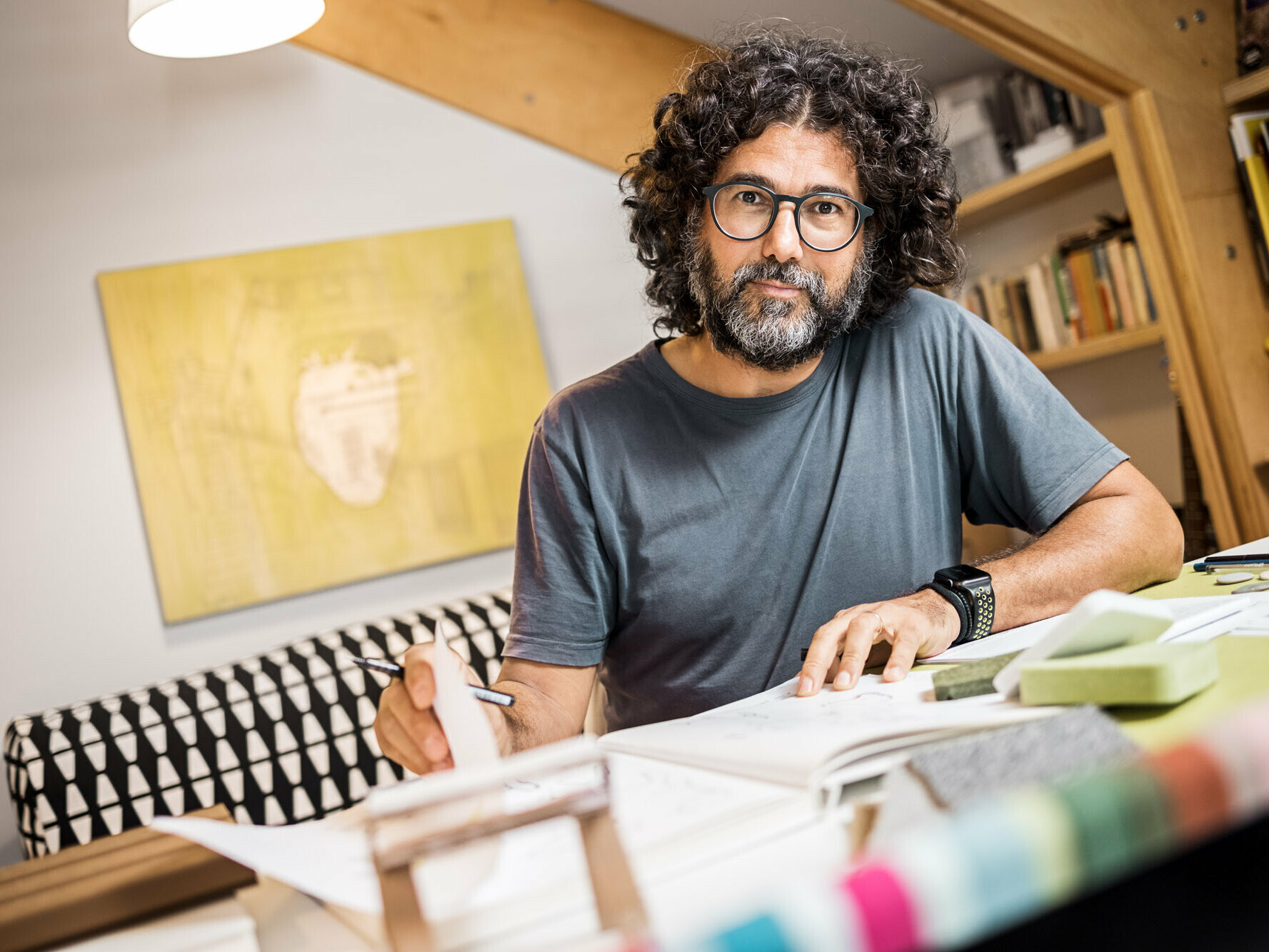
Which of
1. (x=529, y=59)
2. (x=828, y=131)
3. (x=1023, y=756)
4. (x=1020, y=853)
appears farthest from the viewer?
A: (x=529, y=59)

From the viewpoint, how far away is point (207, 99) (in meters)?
2.88

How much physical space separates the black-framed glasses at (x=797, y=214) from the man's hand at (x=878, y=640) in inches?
22.1

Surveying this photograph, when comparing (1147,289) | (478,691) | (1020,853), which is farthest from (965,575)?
(1147,289)

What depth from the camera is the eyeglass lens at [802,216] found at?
140 centimetres

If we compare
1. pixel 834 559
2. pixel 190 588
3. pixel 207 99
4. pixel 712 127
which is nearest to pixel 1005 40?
pixel 712 127

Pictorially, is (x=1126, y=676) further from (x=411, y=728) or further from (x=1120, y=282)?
(x=1120, y=282)

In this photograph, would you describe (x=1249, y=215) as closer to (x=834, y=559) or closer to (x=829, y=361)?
(x=829, y=361)

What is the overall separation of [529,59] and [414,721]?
8.75 ft

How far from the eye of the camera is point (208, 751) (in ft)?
6.97

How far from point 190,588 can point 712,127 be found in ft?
6.19

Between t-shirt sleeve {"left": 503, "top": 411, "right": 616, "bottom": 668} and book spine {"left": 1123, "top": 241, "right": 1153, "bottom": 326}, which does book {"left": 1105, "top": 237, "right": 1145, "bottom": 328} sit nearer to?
book spine {"left": 1123, "top": 241, "right": 1153, "bottom": 326}

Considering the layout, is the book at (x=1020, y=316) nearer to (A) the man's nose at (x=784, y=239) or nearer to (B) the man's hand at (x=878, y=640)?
(A) the man's nose at (x=784, y=239)

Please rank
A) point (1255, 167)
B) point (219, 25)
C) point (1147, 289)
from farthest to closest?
point (1147, 289) < point (1255, 167) < point (219, 25)

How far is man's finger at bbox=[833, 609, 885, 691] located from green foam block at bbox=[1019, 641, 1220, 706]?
245 millimetres
